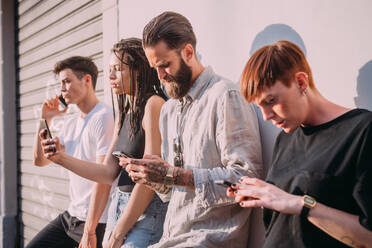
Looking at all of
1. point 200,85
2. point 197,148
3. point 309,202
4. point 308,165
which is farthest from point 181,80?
point 309,202

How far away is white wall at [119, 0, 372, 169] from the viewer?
5.09 ft

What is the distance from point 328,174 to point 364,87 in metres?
0.52

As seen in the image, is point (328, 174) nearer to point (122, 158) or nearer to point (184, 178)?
point (184, 178)

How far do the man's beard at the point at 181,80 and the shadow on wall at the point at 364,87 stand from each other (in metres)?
0.87

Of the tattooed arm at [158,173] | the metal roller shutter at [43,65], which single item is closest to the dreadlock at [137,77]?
the tattooed arm at [158,173]

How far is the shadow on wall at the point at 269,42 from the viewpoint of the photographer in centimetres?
185

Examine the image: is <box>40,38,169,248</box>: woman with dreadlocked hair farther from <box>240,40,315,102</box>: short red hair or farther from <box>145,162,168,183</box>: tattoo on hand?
<box>240,40,315,102</box>: short red hair

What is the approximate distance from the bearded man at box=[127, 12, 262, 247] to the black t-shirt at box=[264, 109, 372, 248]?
315 mm

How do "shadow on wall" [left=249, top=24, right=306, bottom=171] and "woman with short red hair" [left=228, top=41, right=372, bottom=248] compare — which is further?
"shadow on wall" [left=249, top=24, right=306, bottom=171]

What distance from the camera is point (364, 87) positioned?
5.01ft

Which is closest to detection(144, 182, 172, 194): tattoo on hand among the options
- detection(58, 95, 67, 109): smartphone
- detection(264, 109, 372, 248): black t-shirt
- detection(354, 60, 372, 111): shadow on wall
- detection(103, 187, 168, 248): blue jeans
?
detection(103, 187, 168, 248): blue jeans

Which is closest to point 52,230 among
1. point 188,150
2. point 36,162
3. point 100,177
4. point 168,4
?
point 36,162

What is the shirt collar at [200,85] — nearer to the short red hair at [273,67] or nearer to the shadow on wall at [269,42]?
the shadow on wall at [269,42]

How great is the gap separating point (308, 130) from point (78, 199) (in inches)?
88.9
